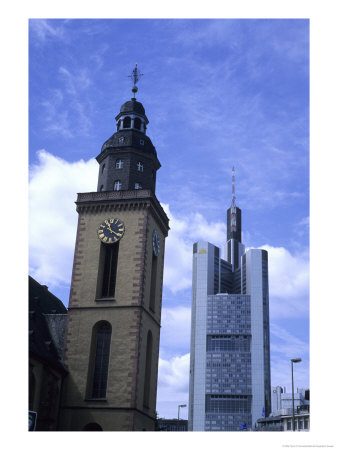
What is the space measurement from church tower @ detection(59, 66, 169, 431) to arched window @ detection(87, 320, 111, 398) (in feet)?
0.22

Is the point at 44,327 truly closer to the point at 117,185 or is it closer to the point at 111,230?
the point at 111,230

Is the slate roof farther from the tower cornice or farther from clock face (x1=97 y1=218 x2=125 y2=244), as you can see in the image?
the tower cornice

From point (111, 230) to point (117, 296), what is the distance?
5388 mm

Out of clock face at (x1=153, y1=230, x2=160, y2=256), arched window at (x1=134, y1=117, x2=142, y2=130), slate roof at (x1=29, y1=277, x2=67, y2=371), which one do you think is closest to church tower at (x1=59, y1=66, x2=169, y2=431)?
clock face at (x1=153, y1=230, x2=160, y2=256)

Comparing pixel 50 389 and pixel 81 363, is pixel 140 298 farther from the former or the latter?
pixel 50 389

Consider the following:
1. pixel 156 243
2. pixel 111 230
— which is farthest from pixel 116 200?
pixel 156 243

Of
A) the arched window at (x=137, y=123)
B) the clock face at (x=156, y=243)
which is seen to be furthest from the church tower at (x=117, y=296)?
the arched window at (x=137, y=123)

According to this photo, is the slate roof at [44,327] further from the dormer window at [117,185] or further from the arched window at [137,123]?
the arched window at [137,123]

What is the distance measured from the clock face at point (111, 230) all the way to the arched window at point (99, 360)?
6.34 metres

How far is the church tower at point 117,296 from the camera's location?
39031mm
